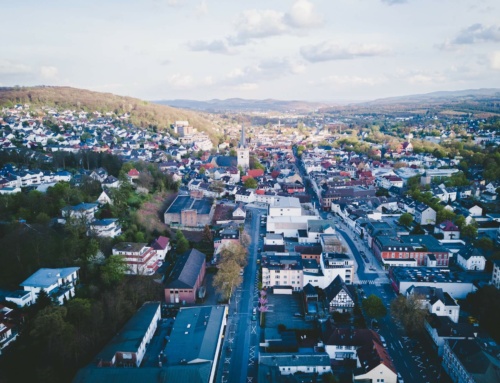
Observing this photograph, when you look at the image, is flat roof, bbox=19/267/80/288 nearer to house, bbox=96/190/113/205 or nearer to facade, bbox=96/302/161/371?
facade, bbox=96/302/161/371

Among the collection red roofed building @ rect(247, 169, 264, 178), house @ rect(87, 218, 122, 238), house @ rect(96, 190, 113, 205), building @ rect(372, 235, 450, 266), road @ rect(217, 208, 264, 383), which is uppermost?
house @ rect(96, 190, 113, 205)

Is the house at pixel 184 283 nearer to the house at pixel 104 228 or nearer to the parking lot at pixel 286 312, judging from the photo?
the parking lot at pixel 286 312

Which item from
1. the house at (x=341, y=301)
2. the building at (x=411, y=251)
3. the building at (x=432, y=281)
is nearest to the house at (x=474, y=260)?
the building at (x=411, y=251)

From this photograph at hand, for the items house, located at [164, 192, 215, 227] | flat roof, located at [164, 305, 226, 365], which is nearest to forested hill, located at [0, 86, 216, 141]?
house, located at [164, 192, 215, 227]

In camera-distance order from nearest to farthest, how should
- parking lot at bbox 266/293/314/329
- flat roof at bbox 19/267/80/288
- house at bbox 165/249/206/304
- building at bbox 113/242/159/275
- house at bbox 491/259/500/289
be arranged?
flat roof at bbox 19/267/80/288 → parking lot at bbox 266/293/314/329 → house at bbox 165/249/206/304 → house at bbox 491/259/500/289 → building at bbox 113/242/159/275

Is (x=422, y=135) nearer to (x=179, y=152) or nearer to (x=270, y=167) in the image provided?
(x=270, y=167)
